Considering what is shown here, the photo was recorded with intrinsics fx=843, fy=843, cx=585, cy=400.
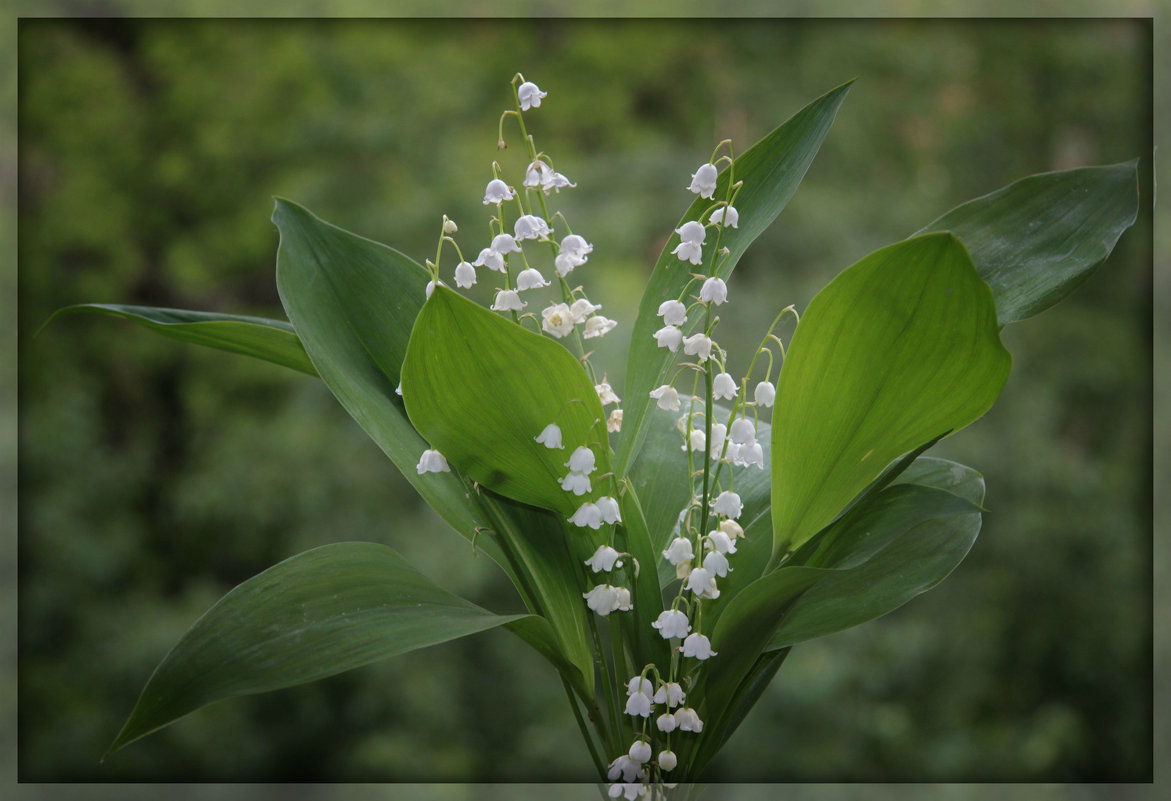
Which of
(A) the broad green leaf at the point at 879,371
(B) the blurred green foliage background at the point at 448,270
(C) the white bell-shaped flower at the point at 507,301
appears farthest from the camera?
(B) the blurred green foliage background at the point at 448,270

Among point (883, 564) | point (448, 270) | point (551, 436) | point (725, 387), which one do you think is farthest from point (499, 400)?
Answer: point (448, 270)

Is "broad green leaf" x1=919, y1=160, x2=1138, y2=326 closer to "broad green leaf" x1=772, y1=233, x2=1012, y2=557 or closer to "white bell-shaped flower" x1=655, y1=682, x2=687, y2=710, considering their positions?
"broad green leaf" x1=772, y1=233, x2=1012, y2=557

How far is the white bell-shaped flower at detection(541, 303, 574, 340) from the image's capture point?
51 centimetres

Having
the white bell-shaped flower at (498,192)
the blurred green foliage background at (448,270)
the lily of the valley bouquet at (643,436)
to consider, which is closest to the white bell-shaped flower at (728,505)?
the lily of the valley bouquet at (643,436)

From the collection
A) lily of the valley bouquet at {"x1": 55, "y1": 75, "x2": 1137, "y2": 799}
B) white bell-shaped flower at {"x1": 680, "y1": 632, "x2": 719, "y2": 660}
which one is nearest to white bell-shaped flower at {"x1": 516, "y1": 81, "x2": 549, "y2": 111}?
lily of the valley bouquet at {"x1": 55, "y1": 75, "x2": 1137, "y2": 799}

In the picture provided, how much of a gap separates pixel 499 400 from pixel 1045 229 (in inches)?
13.4

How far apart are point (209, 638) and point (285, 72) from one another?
233cm

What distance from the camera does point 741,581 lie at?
1.83 ft

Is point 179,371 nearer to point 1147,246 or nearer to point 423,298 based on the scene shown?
point 423,298

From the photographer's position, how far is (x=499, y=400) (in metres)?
0.46

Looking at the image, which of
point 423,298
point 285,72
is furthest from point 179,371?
point 423,298

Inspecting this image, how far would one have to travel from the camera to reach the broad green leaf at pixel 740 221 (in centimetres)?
52

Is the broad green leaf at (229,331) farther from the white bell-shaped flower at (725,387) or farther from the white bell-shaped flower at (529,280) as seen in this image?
the white bell-shaped flower at (725,387)

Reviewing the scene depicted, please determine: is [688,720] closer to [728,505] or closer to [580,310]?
[728,505]
